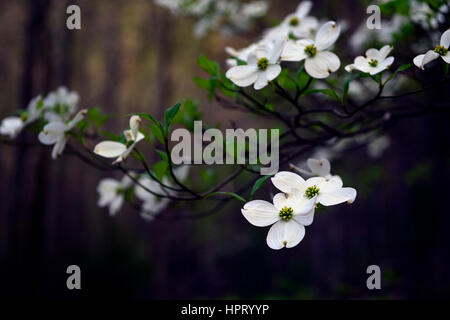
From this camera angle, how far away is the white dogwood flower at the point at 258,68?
2.22ft

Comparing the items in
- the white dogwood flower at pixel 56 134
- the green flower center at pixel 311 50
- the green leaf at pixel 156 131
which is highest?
the green flower center at pixel 311 50

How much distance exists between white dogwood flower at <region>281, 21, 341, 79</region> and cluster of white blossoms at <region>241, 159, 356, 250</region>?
22 cm

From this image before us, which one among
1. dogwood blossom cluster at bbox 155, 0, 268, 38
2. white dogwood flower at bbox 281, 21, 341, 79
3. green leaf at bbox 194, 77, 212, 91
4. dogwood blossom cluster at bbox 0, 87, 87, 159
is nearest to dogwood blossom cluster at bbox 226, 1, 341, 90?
white dogwood flower at bbox 281, 21, 341, 79

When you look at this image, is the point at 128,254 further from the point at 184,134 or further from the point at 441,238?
the point at 184,134

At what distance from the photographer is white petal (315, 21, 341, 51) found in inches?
27.4

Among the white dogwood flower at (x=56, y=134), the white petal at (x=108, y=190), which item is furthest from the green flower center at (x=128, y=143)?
the white petal at (x=108, y=190)

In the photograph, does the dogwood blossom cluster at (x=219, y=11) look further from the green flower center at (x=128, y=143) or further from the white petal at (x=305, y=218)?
the white petal at (x=305, y=218)

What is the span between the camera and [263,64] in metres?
0.70

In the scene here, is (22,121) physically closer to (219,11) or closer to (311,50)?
(311,50)

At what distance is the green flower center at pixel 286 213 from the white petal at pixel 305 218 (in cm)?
1

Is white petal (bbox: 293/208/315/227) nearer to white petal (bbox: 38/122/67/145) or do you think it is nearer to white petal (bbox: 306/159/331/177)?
white petal (bbox: 306/159/331/177)

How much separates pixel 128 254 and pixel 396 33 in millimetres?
3929
